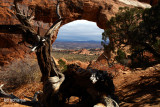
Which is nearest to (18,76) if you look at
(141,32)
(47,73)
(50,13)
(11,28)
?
(47,73)

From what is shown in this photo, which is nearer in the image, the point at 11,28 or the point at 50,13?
the point at 11,28

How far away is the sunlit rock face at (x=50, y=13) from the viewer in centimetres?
1174

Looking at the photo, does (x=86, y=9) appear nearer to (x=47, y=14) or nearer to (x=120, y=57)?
(x=47, y=14)

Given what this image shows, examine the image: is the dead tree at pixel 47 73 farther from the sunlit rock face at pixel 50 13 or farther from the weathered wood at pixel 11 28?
the sunlit rock face at pixel 50 13

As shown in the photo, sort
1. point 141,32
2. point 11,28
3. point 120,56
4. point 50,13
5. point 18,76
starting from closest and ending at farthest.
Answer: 1. point 11,28
2. point 141,32
3. point 120,56
4. point 18,76
5. point 50,13

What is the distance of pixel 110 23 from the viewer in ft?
24.6

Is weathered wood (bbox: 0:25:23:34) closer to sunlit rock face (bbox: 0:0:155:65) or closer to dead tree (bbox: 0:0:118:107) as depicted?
dead tree (bbox: 0:0:118:107)

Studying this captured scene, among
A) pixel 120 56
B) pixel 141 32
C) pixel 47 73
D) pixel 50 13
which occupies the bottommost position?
pixel 120 56

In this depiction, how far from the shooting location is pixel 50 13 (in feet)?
49.1

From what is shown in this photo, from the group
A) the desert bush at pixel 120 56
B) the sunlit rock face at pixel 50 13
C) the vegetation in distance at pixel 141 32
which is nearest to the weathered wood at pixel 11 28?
the vegetation in distance at pixel 141 32

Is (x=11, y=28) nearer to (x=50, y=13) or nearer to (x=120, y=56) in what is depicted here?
(x=120, y=56)

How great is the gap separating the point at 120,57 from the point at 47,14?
1138 centimetres

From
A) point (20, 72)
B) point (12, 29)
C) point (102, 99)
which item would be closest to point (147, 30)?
point (102, 99)

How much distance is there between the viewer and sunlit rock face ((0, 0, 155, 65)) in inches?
462
